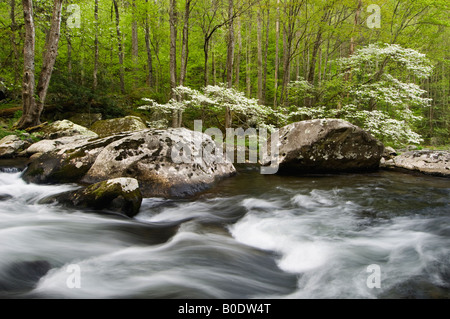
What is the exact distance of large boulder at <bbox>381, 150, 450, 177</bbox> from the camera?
23.0 feet

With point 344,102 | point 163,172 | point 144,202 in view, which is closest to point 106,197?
point 144,202

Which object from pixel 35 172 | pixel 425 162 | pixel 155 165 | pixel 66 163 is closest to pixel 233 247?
pixel 155 165

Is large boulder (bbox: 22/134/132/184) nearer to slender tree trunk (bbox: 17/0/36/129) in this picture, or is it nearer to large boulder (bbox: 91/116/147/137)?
slender tree trunk (bbox: 17/0/36/129)

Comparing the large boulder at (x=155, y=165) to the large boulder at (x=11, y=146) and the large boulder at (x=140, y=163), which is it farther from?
the large boulder at (x=11, y=146)

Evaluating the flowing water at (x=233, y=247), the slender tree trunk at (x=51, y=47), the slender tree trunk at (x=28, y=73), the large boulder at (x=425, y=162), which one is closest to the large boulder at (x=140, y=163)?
the flowing water at (x=233, y=247)

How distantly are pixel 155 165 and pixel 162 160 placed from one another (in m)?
0.17

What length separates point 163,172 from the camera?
5125 millimetres

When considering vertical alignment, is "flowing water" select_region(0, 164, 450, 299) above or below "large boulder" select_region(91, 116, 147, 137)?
below

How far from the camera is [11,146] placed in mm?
7879

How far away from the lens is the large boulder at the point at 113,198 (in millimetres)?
3998

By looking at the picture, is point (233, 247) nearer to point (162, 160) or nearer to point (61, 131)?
point (162, 160)

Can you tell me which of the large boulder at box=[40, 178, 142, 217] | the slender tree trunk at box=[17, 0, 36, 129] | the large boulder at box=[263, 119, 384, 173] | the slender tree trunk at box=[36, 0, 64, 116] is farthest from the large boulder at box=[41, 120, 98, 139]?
the large boulder at box=[263, 119, 384, 173]

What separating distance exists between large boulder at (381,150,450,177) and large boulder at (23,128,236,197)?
5.60 m

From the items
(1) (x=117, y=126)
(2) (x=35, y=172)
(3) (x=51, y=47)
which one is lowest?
(2) (x=35, y=172)
